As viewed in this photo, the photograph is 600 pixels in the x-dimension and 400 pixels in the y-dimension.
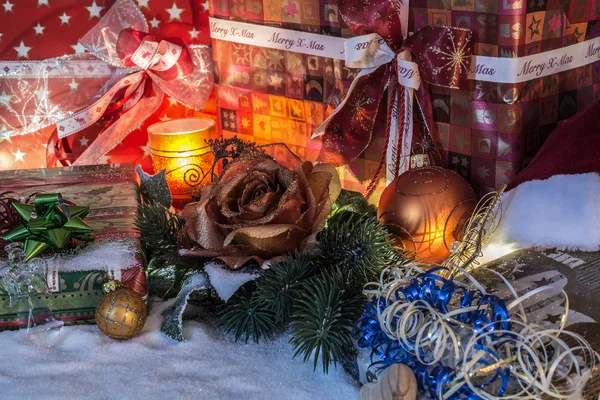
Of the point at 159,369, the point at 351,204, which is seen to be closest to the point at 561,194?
the point at 351,204

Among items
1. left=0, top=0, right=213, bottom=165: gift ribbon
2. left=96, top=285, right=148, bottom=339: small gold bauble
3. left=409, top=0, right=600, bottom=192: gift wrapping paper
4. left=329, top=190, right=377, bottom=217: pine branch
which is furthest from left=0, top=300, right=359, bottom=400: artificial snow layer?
left=0, top=0, right=213, bottom=165: gift ribbon

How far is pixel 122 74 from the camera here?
129 cm

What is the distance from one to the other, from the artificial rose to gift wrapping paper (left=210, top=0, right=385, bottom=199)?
0.85ft

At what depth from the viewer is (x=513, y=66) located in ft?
2.77

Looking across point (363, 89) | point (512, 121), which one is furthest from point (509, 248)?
point (363, 89)

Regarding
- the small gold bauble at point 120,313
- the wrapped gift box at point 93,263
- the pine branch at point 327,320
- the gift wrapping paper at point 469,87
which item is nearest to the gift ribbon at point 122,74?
the gift wrapping paper at point 469,87

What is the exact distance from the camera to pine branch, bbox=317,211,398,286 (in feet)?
2.50

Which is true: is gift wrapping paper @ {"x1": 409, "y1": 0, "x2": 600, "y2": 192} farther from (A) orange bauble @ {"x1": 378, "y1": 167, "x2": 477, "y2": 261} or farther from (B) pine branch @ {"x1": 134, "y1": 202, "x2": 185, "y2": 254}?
(B) pine branch @ {"x1": 134, "y1": 202, "x2": 185, "y2": 254}

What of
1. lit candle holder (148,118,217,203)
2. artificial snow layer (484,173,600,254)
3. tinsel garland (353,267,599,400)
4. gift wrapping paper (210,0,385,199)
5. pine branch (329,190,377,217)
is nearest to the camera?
tinsel garland (353,267,599,400)

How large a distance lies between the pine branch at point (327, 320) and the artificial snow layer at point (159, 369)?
0.10ft

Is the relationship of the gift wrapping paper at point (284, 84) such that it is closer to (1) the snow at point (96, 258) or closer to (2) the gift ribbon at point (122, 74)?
(2) the gift ribbon at point (122, 74)

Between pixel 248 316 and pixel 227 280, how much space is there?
5cm

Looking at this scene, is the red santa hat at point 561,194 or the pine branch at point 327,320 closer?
the pine branch at point 327,320

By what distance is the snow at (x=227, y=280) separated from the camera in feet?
2.54
